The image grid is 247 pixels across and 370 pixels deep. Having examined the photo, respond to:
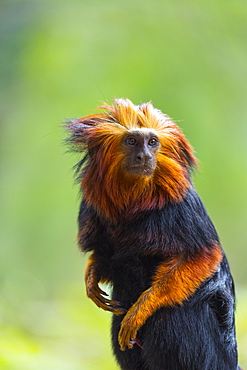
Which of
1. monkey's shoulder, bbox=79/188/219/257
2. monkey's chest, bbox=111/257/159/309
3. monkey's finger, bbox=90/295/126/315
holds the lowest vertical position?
monkey's finger, bbox=90/295/126/315

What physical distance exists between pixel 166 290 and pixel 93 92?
2208 mm

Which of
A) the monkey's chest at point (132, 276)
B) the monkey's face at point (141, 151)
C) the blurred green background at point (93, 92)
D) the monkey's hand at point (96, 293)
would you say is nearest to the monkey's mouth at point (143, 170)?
the monkey's face at point (141, 151)

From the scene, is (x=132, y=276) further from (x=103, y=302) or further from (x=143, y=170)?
(x=143, y=170)

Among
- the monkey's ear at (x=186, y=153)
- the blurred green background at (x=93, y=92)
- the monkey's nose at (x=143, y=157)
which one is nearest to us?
the monkey's nose at (x=143, y=157)

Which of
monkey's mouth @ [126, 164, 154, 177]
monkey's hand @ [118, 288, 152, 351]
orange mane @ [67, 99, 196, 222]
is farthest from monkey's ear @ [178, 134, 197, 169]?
monkey's hand @ [118, 288, 152, 351]

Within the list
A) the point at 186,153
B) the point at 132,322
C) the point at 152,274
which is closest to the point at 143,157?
the point at 186,153

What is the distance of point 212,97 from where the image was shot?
3881 mm

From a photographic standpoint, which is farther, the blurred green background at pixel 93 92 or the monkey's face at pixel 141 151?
the blurred green background at pixel 93 92

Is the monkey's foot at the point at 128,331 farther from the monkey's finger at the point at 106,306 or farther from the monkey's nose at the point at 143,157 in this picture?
the monkey's nose at the point at 143,157

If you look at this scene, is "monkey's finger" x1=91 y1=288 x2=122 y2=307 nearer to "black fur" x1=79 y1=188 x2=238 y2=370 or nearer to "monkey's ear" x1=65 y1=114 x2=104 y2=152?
"black fur" x1=79 y1=188 x2=238 y2=370

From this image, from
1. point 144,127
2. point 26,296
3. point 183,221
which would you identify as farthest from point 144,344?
point 26,296

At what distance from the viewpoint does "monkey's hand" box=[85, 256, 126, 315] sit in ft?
6.35

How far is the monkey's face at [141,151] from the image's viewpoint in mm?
1775

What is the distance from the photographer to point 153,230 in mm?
1829
